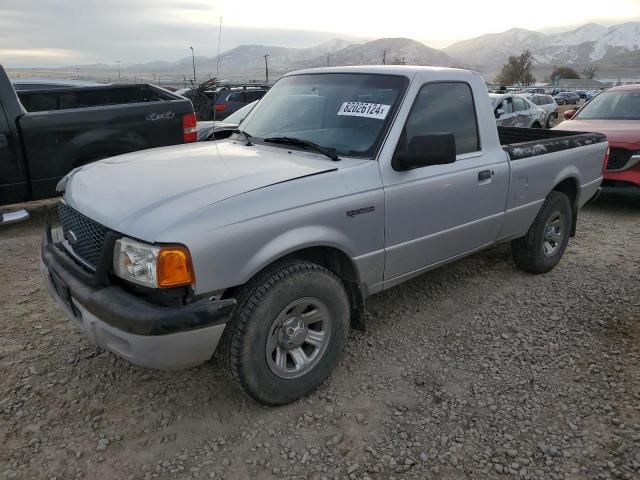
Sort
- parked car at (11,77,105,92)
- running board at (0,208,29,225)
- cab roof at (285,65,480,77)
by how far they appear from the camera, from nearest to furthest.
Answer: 1. cab roof at (285,65,480,77)
2. running board at (0,208,29,225)
3. parked car at (11,77,105,92)

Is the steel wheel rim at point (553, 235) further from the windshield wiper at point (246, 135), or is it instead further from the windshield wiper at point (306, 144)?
the windshield wiper at point (246, 135)

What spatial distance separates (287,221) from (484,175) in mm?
1822

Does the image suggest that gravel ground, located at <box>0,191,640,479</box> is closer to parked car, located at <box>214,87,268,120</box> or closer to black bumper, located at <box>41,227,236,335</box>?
black bumper, located at <box>41,227,236,335</box>

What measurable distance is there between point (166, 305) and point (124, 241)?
0.37 meters

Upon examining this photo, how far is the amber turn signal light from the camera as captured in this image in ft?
Answer: 7.62

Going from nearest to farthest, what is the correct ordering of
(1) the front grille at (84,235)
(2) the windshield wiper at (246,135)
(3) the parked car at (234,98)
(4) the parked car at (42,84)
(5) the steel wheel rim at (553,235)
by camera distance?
(1) the front grille at (84,235) → (2) the windshield wiper at (246,135) → (5) the steel wheel rim at (553,235) → (4) the parked car at (42,84) → (3) the parked car at (234,98)

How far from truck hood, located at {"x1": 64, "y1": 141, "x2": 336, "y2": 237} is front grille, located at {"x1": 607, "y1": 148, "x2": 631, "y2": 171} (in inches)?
227

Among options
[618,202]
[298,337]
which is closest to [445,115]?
[298,337]

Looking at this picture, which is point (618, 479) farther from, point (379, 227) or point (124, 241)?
point (124, 241)

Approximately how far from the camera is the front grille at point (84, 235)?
2.69 metres

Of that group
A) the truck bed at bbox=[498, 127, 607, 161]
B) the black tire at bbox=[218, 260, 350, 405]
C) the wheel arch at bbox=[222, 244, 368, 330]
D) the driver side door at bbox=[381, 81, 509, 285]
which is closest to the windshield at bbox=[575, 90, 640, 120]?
the truck bed at bbox=[498, 127, 607, 161]

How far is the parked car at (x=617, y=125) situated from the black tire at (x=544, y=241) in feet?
9.31

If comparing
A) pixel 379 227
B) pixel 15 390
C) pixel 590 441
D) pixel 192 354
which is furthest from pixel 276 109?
pixel 590 441

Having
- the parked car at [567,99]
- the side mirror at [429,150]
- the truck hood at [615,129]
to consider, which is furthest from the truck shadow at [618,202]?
the parked car at [567,99]
